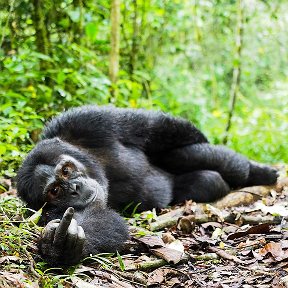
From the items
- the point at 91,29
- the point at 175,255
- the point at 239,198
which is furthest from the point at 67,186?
the point at 91,29

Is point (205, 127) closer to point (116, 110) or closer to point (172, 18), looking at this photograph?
point (172, 18)

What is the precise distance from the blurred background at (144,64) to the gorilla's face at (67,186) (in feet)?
2.05

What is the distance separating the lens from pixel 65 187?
411 centimetres

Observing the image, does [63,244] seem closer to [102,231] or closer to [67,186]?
[102,231]

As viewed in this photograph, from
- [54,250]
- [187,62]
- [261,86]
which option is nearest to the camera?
[54,250]

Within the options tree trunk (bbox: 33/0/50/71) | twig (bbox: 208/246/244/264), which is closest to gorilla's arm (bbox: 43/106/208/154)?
twig (bbox: 208/246/244/264)

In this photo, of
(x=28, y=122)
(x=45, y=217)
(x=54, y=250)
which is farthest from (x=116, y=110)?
(x=54, y=250)

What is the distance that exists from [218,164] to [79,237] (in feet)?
10.2

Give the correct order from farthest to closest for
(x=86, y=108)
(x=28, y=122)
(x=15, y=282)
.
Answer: (x=28, y=122), (x=86, y=108), (x=15, y=282)

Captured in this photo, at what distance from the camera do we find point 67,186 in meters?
4.11

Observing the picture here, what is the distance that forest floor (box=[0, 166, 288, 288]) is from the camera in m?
2.83

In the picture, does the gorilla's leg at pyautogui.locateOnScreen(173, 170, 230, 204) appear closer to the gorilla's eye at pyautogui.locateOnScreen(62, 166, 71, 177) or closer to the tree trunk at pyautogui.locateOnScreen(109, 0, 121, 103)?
the gorilla's eye at pyautogui.locateOnScreen(62, 166, 71, 177)

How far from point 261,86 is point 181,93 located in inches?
166

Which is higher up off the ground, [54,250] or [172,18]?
[172,18]
